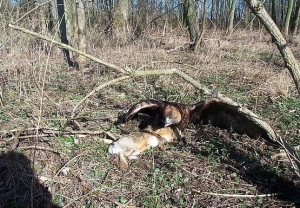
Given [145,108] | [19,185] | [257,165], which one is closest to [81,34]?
[145,108]

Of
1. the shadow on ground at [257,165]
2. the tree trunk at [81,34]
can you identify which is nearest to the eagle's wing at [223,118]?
the shadow on ground at [257,165]

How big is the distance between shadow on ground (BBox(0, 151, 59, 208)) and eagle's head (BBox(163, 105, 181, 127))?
144cm

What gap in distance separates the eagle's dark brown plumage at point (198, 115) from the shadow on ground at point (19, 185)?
1.22m

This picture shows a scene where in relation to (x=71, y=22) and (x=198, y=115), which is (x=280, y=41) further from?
(x=71, y=22)

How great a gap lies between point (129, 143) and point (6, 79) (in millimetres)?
3229

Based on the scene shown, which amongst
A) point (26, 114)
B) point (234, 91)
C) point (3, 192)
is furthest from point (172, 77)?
point (3, 192)

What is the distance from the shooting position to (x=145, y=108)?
3.37 meters

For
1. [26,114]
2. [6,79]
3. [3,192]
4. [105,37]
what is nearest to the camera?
[3,192]

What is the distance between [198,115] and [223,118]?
0.33m

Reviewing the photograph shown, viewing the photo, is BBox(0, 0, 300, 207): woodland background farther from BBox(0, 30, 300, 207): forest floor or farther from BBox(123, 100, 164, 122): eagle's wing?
BBox(123, 100, 164, 122): eagle's wing

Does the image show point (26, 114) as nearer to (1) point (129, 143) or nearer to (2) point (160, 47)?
(1) point (129, 143)

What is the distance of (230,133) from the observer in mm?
3480

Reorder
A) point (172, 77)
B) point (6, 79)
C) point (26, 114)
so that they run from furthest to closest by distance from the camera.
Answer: point (172, 77)
point (6, 79)
point (26, 114)

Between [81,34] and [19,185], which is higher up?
[81,34]
